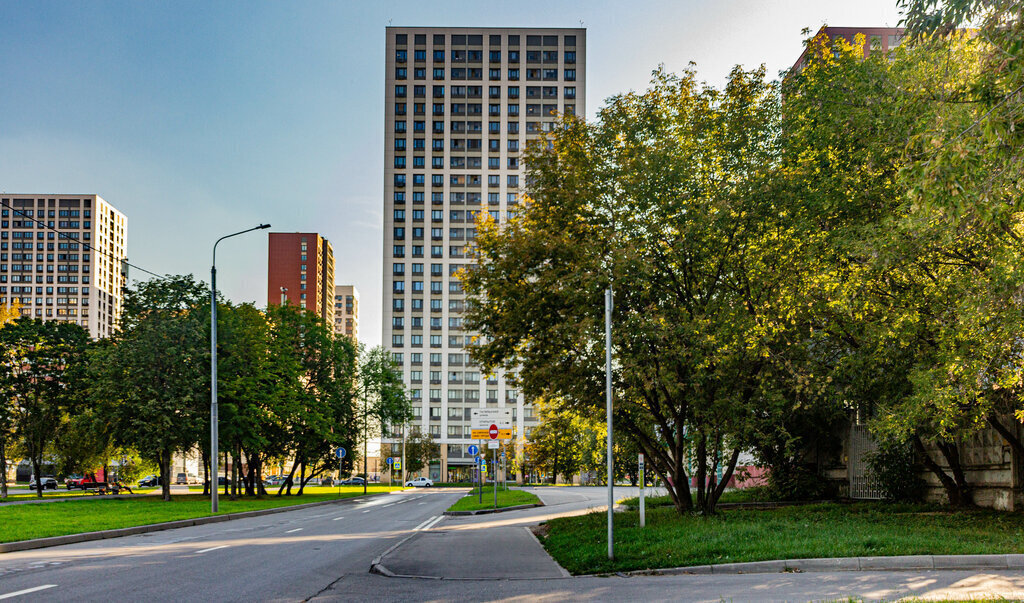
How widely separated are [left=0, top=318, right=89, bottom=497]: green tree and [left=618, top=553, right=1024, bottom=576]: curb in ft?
145

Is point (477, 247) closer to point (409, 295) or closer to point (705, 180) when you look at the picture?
point (705, 180)

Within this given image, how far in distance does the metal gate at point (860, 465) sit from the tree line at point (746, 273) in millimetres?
3889

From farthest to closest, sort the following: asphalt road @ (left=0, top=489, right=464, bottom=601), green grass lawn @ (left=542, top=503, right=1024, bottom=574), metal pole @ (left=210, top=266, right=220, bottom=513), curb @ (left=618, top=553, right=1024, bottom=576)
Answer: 1. metal pole @ (left=210, top=266, right=220, bottom=513)
2. green grass lawn @ (left=542, top=503, right=1024, bottom=574)
3. curb @ (left=618, top=553, right=1024, bottom=576)
4. asphalt road @ (left=0, top=489, right=464, bottom=601)

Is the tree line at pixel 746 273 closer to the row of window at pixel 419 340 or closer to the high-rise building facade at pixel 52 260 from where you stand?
the row of window at pixel 419 340

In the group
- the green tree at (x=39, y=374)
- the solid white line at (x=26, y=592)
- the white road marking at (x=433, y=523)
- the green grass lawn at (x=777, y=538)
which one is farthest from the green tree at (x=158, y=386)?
the solid white line at (x=26, y=592)

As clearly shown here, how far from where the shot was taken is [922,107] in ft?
38.5

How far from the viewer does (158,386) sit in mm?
41250

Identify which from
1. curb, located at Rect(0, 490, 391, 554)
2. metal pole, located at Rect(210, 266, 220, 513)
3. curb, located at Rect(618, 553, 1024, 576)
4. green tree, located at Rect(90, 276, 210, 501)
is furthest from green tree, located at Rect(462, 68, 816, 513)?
green tree, located at Rect(90, 276, 210, 501)

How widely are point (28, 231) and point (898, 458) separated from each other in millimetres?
207206

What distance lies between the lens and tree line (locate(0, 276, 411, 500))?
41031 millimetres

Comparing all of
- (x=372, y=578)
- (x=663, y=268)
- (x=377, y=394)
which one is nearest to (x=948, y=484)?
(x=663, y=268)

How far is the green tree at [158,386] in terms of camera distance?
40.4 metres

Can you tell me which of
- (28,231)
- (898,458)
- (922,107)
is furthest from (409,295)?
(28,231)

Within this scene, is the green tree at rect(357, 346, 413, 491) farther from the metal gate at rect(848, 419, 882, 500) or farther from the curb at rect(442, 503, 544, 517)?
the metal gate at rect(848, 419, 882, 500)
